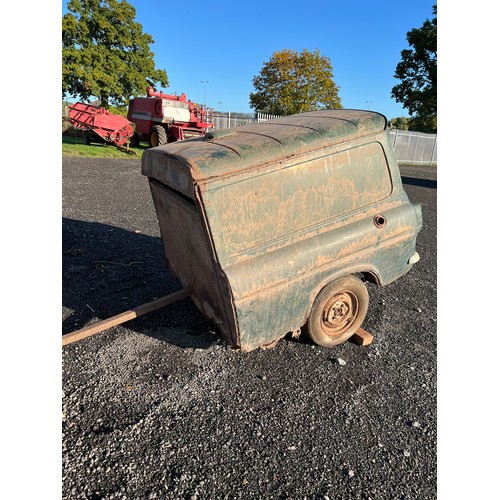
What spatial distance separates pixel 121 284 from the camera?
14.6 feet

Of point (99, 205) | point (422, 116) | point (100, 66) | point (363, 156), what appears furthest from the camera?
point (422, 116)

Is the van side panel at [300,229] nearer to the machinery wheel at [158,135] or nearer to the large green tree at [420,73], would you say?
the machinery wheel at [158,135]

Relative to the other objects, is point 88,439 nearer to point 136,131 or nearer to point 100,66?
point 136,131

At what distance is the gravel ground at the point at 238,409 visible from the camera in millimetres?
2121

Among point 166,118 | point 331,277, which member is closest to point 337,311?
point 331,277

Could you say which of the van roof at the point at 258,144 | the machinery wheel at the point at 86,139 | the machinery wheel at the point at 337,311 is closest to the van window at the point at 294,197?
the van roof at the point at 258,144

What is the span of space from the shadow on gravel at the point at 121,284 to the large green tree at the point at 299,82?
24.7 meters

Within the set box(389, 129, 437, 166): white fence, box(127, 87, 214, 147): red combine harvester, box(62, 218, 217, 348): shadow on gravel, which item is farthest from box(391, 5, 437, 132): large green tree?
box(62, 218, 217, 348): shadow on gravel

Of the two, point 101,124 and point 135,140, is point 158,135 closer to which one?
point 101,124

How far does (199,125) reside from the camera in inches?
649

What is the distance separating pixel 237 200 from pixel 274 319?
0.95 metres

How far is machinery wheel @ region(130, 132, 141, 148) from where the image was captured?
57.4 feet

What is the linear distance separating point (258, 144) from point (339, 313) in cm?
166

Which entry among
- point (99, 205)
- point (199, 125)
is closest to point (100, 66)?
point (199, 125)
